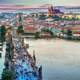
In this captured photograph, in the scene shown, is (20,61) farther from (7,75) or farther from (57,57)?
(57,57)

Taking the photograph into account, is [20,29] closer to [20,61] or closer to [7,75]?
[20,61]

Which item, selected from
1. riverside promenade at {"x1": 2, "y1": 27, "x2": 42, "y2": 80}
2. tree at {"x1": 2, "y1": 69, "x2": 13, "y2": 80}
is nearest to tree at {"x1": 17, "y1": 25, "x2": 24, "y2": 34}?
riverside promenade at {"x1": 2, "y1": 27, "x2": 42, "y2": 80}

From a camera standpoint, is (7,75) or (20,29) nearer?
(7,75)

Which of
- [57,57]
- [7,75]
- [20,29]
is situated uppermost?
[20,29]

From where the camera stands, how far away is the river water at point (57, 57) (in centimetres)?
215

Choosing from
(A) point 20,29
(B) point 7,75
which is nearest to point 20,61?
(B) point 7,75

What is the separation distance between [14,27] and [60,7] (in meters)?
0.47

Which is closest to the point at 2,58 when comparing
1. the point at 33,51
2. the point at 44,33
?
the point at 33,51

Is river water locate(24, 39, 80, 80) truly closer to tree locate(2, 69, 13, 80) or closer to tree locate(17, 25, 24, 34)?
tree locate(17, 25, 24, 34)

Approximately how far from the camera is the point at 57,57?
219 cm

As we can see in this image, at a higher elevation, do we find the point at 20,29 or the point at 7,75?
the point at 20,29

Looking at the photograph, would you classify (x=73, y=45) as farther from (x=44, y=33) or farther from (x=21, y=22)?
(x=21, y=22)

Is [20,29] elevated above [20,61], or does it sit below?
above

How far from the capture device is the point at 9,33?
2238mm
